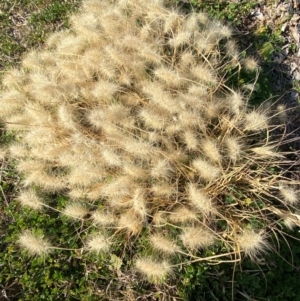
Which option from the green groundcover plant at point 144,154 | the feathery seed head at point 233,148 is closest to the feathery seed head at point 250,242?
the green groundcover plant at point 144,154

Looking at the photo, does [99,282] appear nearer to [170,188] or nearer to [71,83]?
[170,188]

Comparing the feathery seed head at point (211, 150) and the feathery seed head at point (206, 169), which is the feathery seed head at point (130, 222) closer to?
the feathery seed head at point (206, 169)

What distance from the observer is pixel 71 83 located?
8.28 ft

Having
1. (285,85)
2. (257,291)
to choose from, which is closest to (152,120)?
(257,291)

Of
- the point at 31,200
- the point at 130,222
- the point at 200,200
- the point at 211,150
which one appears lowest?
the point at 31,200

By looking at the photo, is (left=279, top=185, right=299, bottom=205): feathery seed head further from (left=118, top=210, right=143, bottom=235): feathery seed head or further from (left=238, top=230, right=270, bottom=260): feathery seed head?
(left=118, top=210, right=143, bottom=235): feathery seed head

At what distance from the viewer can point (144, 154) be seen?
2225 mm

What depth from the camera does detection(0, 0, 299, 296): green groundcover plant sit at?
225 centimetres

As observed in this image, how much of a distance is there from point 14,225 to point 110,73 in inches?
41.8

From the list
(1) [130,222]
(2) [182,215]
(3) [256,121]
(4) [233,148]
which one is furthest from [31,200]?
(3) [256,121]

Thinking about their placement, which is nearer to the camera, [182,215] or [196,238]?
[196,238]

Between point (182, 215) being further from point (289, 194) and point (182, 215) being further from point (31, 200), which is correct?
point (31, 200)

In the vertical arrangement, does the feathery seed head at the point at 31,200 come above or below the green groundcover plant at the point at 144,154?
below

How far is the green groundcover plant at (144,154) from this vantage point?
225 cm
